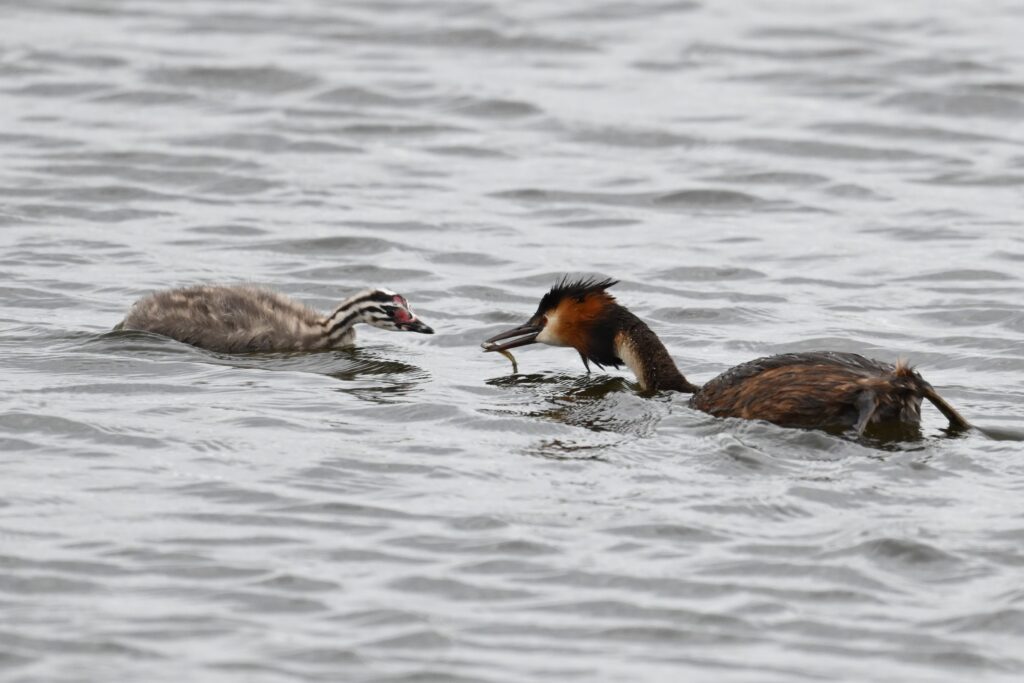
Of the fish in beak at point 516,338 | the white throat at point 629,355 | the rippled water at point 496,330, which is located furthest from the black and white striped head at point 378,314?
the white throat at point 629,355

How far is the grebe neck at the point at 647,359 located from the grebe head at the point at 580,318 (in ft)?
0.28

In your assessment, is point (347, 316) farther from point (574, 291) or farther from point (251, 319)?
point (574, 291)

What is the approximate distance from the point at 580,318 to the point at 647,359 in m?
0.44

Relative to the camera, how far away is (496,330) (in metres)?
11.1

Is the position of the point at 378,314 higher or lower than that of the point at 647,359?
higher

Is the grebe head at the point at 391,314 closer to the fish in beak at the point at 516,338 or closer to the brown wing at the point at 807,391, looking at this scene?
the fish in beak at the point at 516,338

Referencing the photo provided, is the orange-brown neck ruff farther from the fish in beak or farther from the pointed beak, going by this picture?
the pointed beak

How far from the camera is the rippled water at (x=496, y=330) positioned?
661 centimetres

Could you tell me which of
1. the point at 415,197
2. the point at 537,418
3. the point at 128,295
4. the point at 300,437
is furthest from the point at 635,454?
the point at 415,197

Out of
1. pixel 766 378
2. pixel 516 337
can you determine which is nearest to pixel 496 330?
pixel 516 337

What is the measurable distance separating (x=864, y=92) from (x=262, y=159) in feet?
18.9

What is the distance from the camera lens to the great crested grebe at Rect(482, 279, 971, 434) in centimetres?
841

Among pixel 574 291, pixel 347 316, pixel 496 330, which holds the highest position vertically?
pixel 574 291

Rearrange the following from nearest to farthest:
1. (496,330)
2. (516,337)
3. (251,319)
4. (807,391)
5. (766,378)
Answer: (807,391)
(766,378)
(516,337)
(251,319)
(496,330)
